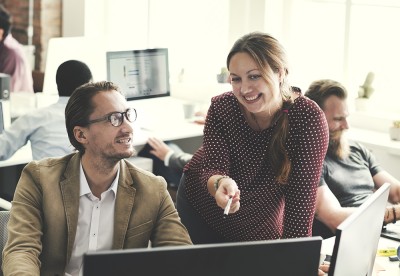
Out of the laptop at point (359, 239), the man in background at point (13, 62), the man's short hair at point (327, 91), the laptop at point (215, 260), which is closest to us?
the laptop at point (215, 260)

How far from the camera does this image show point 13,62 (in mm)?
6105

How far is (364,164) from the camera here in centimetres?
355

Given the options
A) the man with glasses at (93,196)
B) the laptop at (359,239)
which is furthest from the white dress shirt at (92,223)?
the laptop at (359,239)

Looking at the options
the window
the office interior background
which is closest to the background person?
the office interior background

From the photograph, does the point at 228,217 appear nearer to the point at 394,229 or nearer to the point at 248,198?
the point at 248,198

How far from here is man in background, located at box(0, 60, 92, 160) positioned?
3934mm

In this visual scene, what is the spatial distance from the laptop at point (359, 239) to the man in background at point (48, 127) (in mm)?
2127

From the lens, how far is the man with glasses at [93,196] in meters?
2.30

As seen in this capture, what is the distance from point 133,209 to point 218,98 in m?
0.55

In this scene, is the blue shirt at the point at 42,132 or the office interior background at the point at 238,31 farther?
the office interior background at the point at 238,31

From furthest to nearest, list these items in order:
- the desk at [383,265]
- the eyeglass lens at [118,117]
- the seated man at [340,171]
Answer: the seated man at [340,171]
the desk at [383,265]
the eyeglass lens at [118,117]

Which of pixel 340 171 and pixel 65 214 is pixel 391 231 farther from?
pixel 65 214

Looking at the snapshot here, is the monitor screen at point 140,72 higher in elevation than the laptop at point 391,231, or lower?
higher

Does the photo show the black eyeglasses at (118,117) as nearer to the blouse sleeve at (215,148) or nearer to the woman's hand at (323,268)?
the blouse sleeve at (215,148)
